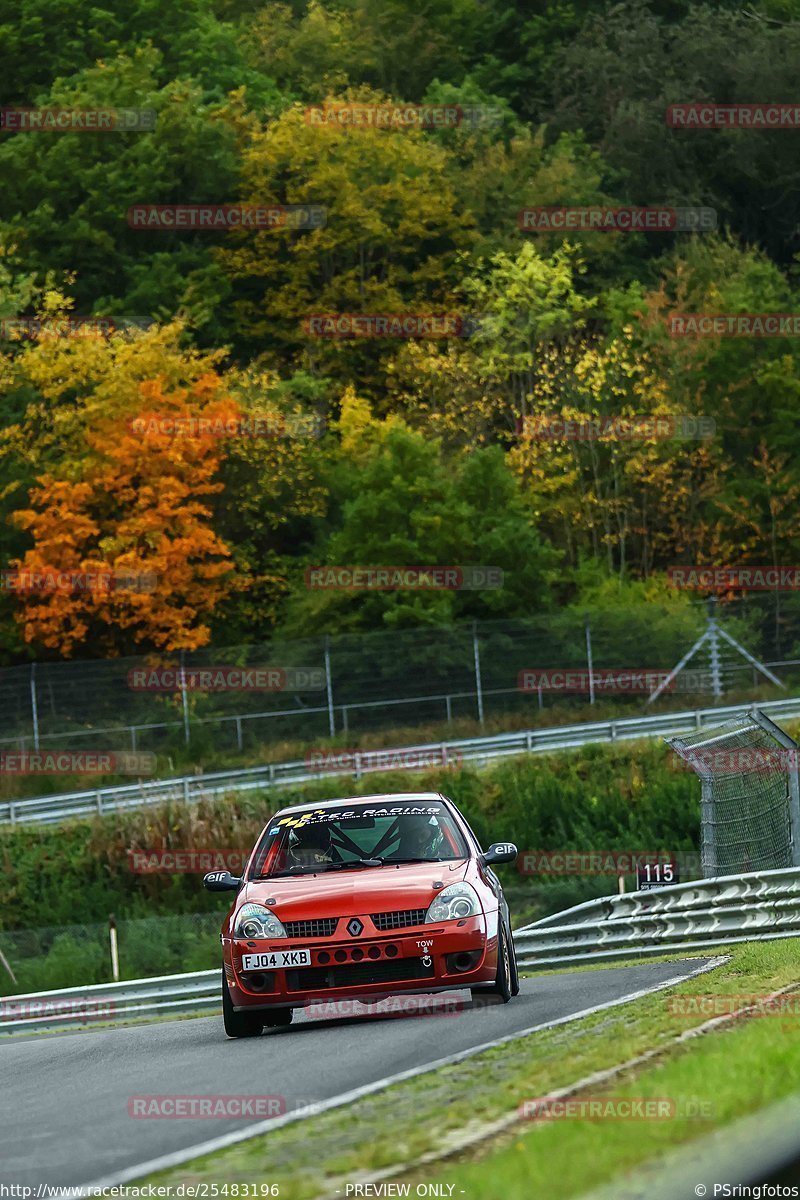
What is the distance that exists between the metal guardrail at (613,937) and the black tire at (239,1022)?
5928 mm

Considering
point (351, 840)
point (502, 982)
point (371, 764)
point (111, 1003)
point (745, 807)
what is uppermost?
point (351, 840)

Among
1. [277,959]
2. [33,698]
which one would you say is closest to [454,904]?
[277,959]

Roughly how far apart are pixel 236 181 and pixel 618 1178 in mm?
70221

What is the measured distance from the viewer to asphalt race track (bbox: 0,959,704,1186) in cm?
821

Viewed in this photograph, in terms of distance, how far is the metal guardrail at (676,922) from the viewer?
18.5m

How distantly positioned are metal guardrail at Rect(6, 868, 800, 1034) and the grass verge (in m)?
7.95

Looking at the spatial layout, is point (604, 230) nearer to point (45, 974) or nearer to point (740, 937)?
point (45, 974)

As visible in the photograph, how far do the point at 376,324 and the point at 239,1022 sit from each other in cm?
5923

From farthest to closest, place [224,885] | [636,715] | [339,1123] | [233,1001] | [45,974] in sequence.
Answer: [636,715] < [45,974] < [224,885] < [233,1001] < [339,1123]

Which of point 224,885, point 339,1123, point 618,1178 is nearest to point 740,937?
point 224,885

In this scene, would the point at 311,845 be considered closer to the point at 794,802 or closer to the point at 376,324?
the point at 794,802

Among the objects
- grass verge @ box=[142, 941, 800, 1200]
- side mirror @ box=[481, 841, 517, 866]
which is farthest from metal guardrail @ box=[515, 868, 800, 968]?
grass verge @ box=[142, 941, 800, 1200]

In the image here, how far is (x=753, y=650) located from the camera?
5425cm

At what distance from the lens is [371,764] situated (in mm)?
47000
